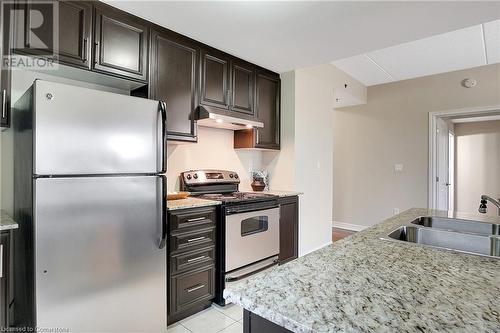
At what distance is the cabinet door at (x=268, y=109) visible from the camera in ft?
10.6

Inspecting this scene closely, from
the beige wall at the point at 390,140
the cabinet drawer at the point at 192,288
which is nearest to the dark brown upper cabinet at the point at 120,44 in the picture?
the cabinet drawer at the point at 192,288

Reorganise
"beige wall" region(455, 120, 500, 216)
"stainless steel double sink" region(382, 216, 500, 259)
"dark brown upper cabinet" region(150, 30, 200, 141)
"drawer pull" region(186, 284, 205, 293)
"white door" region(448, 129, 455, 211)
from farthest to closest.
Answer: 1. "beige wall" region(455, 120, 500, 216)
2. "white door" region(448, 129, 455, 211)
3. "dark brown upper cabinet" region(150, 30, 200, 141)
4. "drawer pull" region(186, 284, 205, 293)
5. "stainless steel double sink" region(382, 216, 500, 259)

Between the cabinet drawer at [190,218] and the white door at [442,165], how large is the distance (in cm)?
384

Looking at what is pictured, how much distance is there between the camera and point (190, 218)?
2139mm

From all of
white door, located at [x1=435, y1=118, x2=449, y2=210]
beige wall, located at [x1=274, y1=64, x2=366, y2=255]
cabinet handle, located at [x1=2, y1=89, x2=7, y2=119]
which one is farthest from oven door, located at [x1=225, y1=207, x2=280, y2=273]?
white door, located at [x1=435, y1=118, x2=449, y2=210]

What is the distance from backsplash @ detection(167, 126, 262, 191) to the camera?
271cm

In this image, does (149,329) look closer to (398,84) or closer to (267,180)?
(267,180)

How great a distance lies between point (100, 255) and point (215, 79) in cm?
188

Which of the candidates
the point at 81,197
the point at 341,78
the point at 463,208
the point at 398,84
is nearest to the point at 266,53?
the point at 341,78

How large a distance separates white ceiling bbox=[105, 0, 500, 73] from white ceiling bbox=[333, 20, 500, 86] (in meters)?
0.95

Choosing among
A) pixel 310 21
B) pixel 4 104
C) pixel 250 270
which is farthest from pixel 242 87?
pixel 4 104

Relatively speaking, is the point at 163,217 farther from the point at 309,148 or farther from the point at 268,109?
the point at 309,148

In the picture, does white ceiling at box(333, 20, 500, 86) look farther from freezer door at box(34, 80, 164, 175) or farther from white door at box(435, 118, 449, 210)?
freezer door at box(34, 80, 164, 175)

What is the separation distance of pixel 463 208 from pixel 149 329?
664 cm
